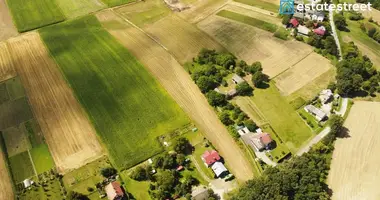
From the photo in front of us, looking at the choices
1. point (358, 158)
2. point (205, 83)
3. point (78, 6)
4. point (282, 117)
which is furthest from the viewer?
point (78, 6)

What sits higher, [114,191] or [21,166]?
[21,166]

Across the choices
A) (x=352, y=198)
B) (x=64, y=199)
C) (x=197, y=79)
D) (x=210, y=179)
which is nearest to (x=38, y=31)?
(x=197, y=79)

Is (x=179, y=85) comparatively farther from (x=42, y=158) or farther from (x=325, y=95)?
(x=42, y=158)

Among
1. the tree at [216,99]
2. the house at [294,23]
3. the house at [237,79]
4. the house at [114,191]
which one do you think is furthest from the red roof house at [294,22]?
the house at [114,191]

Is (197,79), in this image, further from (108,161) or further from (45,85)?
(45,85)

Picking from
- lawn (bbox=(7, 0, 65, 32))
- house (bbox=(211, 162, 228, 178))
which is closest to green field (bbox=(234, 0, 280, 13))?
lawn (bbox=(7, 0, 65, 32))

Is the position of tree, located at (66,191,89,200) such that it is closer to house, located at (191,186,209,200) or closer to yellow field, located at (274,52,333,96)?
house, located at (191,186,209,200)

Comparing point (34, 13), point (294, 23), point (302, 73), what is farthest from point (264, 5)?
point (34, 13)

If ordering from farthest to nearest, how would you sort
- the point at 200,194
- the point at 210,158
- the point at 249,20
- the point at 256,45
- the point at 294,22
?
the point at 249,20 < the point at 294,22 < the point at 256,45 < the point at 210,158 < the point at 200,194

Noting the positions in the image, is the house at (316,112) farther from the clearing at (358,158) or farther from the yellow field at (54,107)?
the yellow field at (54,107)
